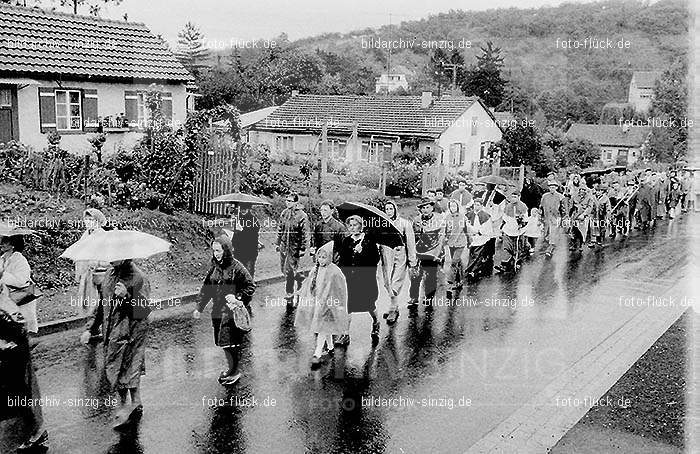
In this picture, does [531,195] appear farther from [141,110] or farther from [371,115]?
[371,115]

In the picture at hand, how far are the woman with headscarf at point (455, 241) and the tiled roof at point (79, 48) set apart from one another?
14.6m

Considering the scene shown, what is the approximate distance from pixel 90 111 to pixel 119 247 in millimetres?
16986

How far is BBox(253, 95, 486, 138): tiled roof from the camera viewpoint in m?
36.9

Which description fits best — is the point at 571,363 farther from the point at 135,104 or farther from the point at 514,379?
the point at 135,104

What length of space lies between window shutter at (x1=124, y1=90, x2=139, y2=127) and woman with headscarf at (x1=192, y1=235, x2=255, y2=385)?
55.7 feet

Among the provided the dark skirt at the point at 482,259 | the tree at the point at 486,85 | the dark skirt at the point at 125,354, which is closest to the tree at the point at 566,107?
the tree at the point at 486,85

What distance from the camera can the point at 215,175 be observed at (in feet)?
51.4

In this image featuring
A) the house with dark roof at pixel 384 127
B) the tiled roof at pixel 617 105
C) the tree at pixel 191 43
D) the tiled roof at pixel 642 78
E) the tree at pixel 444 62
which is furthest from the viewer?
the tiled roof at pixel 617 105

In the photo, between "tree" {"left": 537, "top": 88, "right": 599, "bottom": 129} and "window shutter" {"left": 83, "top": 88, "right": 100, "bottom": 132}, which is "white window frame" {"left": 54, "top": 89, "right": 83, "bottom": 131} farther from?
"tree" {"left": 537, "top": 88, "right": 599, "bottom": 129}

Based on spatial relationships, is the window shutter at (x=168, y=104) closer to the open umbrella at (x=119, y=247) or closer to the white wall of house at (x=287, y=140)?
the white wall of house at (x=287, y=140)

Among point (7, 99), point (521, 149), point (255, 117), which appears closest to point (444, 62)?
point (255, 117)

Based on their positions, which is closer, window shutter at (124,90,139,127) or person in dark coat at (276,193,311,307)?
person in dark coat at (276,193,311,307)

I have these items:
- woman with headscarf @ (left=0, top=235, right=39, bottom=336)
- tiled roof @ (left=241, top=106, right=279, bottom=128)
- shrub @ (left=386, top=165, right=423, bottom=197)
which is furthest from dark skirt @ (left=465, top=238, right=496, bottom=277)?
tiled roof @ (left=241, top=106, right=279, bottom=128)

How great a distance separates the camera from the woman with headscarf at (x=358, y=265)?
918 centimetres
